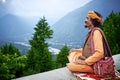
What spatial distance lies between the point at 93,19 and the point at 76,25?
3483 inches

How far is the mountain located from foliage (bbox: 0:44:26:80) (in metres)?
57.5

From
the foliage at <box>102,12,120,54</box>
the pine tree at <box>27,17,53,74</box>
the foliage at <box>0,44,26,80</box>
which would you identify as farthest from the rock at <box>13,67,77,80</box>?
the pine tree at <box>27,17,53,74</box>

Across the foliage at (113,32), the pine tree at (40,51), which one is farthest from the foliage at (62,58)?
the foliage at (113,32)

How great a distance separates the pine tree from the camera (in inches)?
530

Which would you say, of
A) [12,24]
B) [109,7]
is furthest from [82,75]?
[12,24]

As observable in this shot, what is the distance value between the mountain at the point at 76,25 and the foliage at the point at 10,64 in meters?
57.5

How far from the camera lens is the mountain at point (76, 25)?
75.3 metres

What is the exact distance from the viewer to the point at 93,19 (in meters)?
4.57

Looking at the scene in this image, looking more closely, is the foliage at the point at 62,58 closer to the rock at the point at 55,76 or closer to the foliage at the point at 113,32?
the foliage at the point at 113,32

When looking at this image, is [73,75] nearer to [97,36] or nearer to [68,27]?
[97,36]

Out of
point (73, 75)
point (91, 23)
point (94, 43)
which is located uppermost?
point (91, 23)

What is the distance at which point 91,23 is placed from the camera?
460 cm

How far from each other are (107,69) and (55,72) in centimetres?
97

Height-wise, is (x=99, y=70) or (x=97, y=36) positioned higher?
(x=97, y=36)
